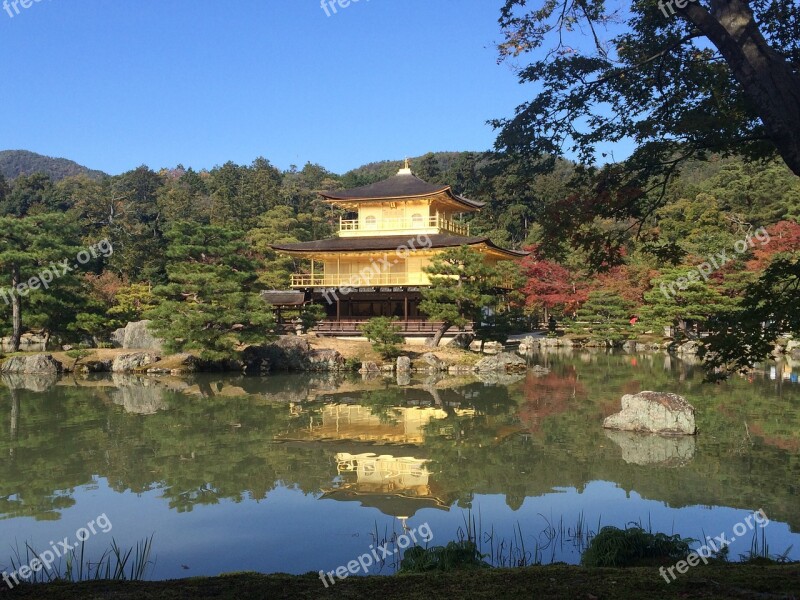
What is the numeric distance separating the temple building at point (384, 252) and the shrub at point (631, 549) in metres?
18.8

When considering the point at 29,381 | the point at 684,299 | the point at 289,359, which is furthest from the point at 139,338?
the point at 684,299

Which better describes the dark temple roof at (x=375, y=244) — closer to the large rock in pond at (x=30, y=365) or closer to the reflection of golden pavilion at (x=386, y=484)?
the large rock in pond at (x=30, y=365)

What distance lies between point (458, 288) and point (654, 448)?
11.1 m

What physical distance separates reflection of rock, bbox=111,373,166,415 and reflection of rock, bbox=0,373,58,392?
163cm

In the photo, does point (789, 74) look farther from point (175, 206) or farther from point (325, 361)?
point (175, 206)

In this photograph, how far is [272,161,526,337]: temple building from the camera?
25.2 meters

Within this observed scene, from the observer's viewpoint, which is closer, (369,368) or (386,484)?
(386,484)

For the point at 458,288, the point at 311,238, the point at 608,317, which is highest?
the point at 311,238

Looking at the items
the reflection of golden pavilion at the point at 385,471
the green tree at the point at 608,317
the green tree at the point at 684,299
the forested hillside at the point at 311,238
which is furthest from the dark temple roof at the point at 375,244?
the reflection of golden pavilion at the point at 385,471

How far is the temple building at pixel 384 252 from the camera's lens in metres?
25.2

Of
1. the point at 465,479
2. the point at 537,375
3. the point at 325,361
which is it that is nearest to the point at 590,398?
the point at 537,375

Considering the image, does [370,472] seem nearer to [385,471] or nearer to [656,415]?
[385,471]

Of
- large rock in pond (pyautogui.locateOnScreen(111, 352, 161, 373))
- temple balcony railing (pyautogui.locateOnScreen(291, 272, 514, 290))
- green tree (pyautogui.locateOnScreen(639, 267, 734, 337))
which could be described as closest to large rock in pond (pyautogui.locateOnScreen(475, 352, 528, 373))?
temple balcony railing (pyautogui.locateOnScreen(291, 272, 514, 290))

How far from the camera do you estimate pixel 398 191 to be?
27.4 m
